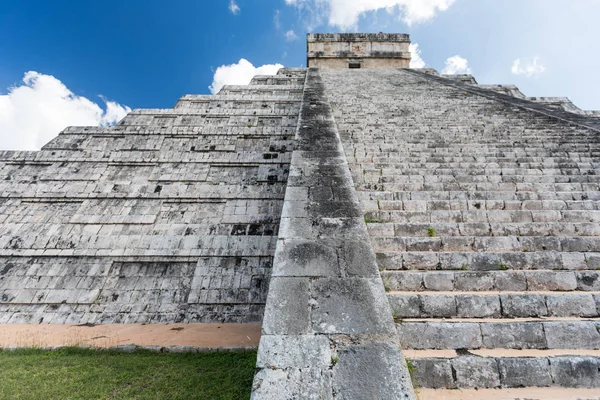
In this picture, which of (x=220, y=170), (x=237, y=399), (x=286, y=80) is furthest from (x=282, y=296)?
(x=286, y=80)

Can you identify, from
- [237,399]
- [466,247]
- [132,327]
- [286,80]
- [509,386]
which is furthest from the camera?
[286,80]

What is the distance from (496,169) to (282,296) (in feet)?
16.7

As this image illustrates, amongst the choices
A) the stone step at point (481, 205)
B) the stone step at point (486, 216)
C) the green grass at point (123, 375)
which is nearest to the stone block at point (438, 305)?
the stone step at point (486, 216)

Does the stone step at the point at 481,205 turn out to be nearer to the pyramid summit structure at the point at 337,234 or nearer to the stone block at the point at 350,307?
the pyramid summit structure at the point at 337,234

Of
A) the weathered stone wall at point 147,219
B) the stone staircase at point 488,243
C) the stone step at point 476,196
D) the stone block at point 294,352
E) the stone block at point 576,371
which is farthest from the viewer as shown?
the weathered stone wall at point 147,219

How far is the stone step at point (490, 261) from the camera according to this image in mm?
3389

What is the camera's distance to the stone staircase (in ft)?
7.96

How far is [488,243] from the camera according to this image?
370cm

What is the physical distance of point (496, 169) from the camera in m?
5.70

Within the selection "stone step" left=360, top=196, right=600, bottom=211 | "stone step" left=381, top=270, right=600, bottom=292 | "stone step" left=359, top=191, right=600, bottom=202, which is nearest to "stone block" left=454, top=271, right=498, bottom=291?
"stone step" left=381, top=270, right=600, bottom=292

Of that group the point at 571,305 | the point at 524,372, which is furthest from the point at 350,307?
the point at 571,305

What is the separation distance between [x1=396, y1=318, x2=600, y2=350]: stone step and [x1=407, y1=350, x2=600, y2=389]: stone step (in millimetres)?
156

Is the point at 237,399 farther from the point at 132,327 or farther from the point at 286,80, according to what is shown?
the point at 286,80

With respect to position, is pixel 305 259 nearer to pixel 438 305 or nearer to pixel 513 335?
pixel 438 305
